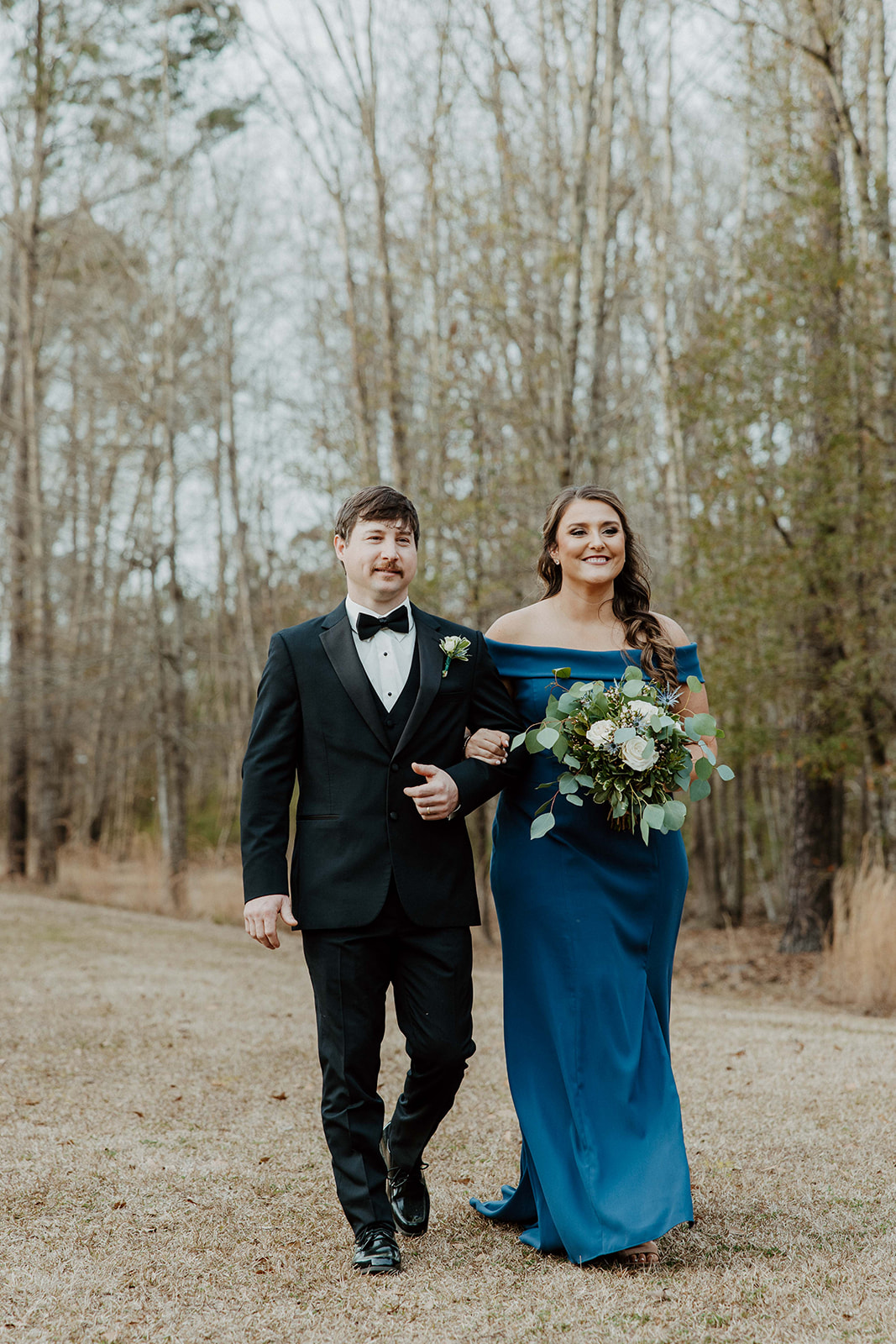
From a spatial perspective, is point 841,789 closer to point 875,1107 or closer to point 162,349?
point 875,1107

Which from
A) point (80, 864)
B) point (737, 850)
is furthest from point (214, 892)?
point (737, 850)

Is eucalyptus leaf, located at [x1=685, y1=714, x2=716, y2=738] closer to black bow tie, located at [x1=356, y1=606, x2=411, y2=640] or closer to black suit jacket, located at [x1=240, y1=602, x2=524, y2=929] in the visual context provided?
black suit jacket, located at [x1=240, y1=602, x2=524, y2=929]

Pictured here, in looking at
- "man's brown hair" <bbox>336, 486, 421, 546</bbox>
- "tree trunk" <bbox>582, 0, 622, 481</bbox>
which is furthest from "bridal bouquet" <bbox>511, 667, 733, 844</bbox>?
"tree trunk" <bbox>582, 0, 622, 481</bbox>

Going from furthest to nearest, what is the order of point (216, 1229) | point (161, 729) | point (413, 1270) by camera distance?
point (161, 729) → point (216, 1229) → point (413, 1270)

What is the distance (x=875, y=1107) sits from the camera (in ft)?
17.3

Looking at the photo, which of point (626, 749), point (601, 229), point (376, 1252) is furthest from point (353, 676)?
point (601, 229)

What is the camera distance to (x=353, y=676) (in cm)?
358

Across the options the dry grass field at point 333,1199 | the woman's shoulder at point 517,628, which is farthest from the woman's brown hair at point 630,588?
the dry grass field at point 333,1199

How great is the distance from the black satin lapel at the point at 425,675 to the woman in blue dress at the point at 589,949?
0.63 feet

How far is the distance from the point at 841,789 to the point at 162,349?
10627 mm

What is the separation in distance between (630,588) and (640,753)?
2.62ft

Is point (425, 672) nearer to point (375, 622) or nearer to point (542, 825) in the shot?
point (375, 622)

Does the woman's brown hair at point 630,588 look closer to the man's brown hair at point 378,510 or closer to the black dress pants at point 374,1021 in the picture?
the man's brown hair at point 378,510

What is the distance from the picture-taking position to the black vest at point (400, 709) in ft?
11.8
